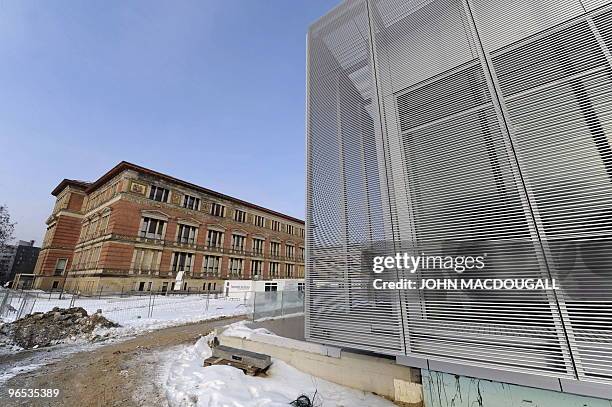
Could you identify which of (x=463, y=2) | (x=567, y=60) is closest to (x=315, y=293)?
(x=567, y=60)

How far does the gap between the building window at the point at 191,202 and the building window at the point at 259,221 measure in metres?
10.5

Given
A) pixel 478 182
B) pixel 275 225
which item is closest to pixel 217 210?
pixel 275 225

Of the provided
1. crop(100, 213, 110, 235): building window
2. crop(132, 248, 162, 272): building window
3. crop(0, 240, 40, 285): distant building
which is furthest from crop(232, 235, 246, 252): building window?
crop(0, 240, 40, 285): distant building

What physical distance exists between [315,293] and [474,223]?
3.86 m

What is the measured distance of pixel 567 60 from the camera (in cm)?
499

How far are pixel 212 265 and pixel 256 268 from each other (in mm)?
8630

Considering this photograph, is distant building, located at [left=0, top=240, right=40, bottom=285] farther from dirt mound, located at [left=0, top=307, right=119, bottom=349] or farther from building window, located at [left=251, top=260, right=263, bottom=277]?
dirt mound, located at [left=0, top=307, right=119, bottom=349]

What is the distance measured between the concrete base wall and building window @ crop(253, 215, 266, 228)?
38169 millimetres

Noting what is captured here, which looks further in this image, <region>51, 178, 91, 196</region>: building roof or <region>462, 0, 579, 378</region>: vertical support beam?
<region>51, 178, 91, 196</region>: building roof

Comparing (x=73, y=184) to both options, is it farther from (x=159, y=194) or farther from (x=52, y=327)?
(x=52, y=327)

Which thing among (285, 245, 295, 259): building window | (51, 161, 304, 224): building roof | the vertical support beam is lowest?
the vertical support beam

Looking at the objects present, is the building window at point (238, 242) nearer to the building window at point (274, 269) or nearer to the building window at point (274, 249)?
the building window at point (274, 249)

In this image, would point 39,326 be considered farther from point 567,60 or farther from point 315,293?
point 567,60

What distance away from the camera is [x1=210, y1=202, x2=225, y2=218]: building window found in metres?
39.0
